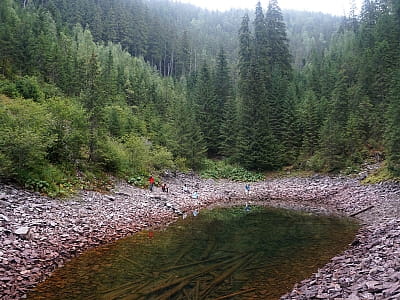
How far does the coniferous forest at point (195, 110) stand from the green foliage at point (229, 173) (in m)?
1.06

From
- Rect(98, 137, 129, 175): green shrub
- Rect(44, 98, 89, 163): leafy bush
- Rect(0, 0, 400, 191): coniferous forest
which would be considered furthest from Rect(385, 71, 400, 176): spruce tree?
Rect(44, 98, 89, 163): leafy bush

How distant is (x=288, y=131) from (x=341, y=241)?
30.5 m

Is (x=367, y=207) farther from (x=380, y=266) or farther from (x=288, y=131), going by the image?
(x=288, y=131)

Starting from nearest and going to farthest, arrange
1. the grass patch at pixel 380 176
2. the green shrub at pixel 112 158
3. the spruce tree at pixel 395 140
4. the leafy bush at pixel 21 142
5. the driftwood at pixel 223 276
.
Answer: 1. the driftwood at pixel 223 276
2. the leafy bush at pixel 21 142
3. the spruce tree at pixel 395 140
4. the green shrub at pixel 112 158
5. the grass patch at pixel 380 176

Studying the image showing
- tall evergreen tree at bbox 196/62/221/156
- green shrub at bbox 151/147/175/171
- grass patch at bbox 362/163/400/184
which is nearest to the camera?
grass patch at bbox 362/163/400/184

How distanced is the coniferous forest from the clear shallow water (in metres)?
7.25

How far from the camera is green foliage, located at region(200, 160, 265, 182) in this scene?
3878cm

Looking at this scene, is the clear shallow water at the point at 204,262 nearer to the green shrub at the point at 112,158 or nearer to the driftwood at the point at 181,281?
the driftwood at the point at 181,281

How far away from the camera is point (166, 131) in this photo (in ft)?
140

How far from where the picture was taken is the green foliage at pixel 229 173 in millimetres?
38781

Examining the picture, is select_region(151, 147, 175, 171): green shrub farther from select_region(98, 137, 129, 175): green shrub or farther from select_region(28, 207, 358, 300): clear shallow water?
select_region(28, 207, 358, 300): clear shallow water

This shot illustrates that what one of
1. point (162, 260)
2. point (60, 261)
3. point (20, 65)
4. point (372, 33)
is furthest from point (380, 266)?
point (372, 33)

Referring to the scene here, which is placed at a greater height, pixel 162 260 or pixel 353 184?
pixel 162 260

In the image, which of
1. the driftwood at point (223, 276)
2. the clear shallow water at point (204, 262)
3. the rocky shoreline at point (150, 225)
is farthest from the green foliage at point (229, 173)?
the driftwood at point (223, 276)
